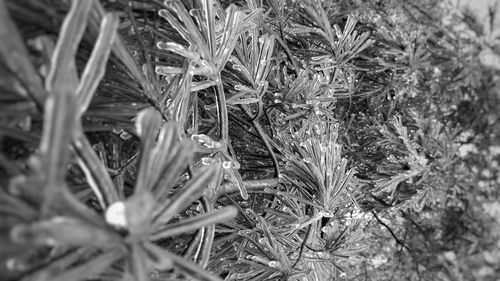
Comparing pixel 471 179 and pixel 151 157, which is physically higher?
pixel 471 179

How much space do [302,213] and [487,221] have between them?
0.45m

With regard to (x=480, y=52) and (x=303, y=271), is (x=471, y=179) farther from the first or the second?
(x=303, y=271)

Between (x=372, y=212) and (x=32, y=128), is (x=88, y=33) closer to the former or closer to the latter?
(x=32, y=128)

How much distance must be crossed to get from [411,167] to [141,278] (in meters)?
0.91

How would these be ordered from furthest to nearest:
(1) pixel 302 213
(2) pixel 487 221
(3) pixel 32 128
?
(2) pixel 487 221, (1) pixel 302 213, (3) pixel 32 128

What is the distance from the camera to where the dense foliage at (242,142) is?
0.67ft

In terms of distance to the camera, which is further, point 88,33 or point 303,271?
point 303,271

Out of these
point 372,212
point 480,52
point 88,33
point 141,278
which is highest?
point 480,52

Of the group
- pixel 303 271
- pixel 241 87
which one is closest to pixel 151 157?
pixel 241 87

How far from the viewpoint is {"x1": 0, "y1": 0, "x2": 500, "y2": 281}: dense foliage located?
8.0 inches

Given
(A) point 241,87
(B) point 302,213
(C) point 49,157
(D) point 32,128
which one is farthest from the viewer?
(B) point 302,213

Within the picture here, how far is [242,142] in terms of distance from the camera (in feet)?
3.10

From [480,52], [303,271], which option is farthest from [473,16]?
[303,271]

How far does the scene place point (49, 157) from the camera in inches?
6.4
